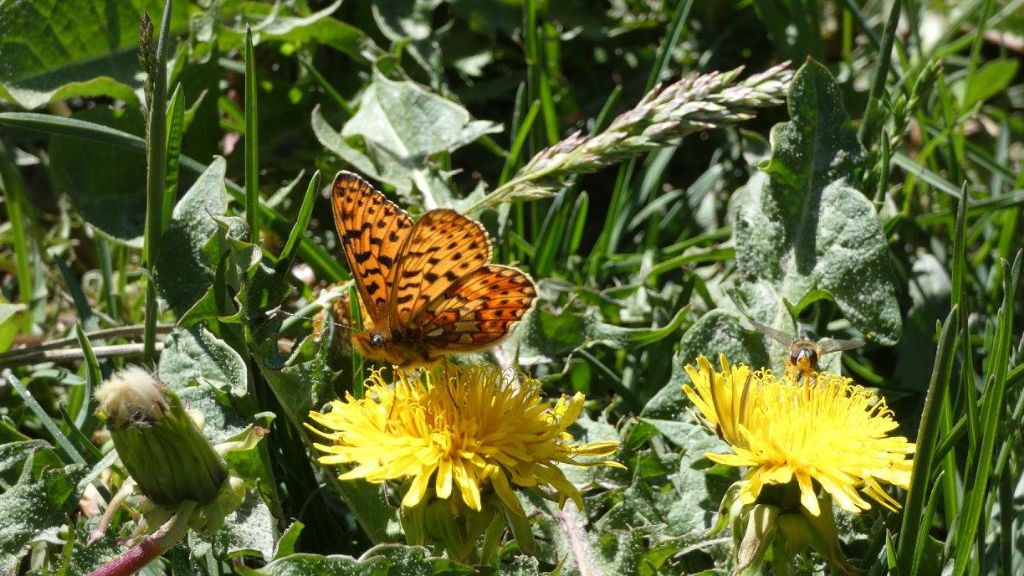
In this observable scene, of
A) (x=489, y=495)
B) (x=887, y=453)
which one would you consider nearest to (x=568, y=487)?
(x=489, y=495)

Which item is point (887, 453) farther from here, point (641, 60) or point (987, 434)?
point (641, 60)

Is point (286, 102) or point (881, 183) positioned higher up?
point (286, 102)

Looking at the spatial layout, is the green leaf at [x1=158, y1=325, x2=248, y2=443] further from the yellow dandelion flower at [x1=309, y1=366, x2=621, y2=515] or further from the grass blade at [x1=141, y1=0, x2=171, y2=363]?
the yellow dandelion flower at [x1=309, y1=366, x2=621, y2=515]

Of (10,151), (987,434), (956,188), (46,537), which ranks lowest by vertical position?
(46,537)

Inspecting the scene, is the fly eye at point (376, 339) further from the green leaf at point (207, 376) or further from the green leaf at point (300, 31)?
the green leaf at point (300, 31)

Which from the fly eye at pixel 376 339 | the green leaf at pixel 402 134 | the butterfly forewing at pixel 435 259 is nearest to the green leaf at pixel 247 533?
the fly eye at pixel 376 339

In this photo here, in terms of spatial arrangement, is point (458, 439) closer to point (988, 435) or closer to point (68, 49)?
point (988, 435)

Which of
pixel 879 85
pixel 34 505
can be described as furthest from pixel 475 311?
pixel 879 85
